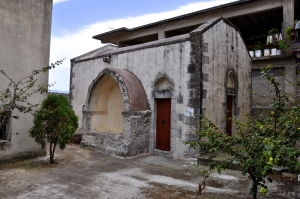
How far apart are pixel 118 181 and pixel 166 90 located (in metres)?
4.01

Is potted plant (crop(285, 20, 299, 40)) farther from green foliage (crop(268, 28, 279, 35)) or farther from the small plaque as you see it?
the small plaque

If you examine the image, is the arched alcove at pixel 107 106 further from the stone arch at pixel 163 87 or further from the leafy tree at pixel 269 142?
the leafy tree at pixel 269 142

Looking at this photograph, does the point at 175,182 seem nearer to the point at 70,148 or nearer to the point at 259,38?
the point at 70,148

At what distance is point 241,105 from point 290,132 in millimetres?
7252

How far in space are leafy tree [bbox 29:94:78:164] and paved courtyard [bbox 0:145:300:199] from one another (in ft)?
2.70

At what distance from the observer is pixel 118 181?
5863mm

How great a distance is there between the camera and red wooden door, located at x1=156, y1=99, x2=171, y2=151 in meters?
8.92

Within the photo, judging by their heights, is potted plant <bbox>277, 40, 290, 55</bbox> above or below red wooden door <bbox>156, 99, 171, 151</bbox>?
above

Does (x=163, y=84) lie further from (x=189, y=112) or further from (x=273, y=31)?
(x=273, y=31)

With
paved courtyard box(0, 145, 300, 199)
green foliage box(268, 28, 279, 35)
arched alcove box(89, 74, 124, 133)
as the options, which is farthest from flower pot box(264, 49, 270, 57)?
paved courtyard box(0, 145, 300, 199)

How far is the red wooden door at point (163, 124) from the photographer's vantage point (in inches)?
351

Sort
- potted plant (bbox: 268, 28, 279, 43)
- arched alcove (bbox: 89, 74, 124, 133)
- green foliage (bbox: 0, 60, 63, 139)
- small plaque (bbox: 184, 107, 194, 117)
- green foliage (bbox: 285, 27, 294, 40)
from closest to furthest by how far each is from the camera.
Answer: green foliage (bbox: 0, 60, 63, 139) → small plaque (bbox: 184, 107, 194, 117) → arched alcove (bbox: 89, 74, 124, 133) → green foliage (bbox: 285, 27, 294, 40) → potted plant (bbox: 268, 28, 279, 43)

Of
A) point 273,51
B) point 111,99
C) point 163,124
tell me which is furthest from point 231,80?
point 111,99

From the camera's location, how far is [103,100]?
36.3 feet
